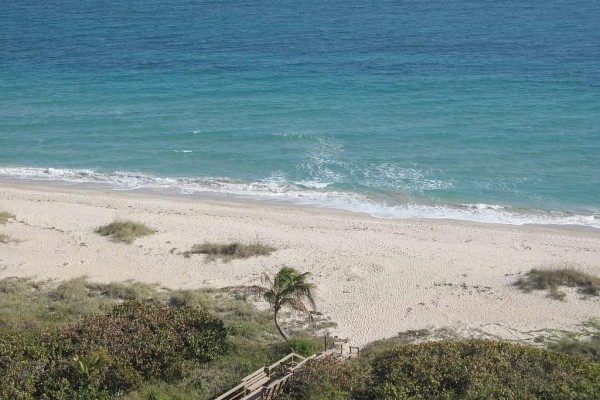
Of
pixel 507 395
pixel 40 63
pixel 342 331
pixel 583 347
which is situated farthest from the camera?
pixel 40 63

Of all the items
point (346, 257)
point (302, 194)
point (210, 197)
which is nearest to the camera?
point (346, 257)

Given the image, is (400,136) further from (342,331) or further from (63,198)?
(342,331)

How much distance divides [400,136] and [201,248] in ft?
58.7

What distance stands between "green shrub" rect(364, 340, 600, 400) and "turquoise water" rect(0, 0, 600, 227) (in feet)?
59.3

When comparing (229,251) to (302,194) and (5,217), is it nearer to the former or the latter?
(302,194)

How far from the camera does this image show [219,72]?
56.5m

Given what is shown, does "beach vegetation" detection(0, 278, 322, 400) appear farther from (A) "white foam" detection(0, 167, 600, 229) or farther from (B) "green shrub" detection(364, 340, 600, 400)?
(A) "white foam" detection(0, 167, 600, 229)

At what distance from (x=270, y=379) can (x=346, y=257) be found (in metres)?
12.4

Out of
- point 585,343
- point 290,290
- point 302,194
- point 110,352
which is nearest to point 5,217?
point 302,194

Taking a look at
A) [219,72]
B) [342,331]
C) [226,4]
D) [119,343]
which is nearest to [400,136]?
[219,72]

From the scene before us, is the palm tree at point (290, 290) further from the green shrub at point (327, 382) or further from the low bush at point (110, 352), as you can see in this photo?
the green shrub at point (327, 382)

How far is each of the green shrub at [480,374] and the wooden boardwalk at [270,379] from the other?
1.85 meters

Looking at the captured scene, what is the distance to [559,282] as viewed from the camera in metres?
27.5

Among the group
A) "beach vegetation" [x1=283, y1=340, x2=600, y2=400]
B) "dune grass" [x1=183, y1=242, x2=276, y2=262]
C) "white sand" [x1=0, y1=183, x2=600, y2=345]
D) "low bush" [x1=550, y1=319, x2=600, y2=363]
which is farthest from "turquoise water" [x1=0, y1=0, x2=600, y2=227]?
"beach vegetation" [x1=283, y1=340, x2=600, y2=400]
